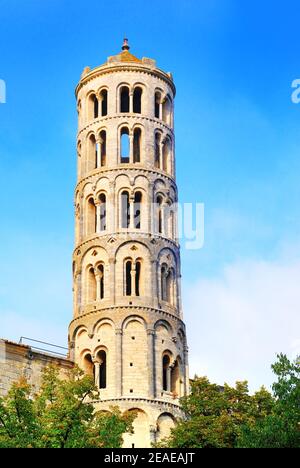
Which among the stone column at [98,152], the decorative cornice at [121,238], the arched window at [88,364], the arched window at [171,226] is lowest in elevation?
the arched window at [88,364]

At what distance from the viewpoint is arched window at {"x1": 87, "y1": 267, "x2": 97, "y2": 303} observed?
58031mm

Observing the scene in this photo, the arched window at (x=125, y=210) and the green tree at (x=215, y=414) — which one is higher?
the arched window at (x=125, y=210)

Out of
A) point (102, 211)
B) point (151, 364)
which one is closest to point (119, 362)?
point (151, 364)

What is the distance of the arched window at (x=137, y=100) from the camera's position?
62.5 meters

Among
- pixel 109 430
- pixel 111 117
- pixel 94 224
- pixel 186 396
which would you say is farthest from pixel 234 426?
pixel 111 117

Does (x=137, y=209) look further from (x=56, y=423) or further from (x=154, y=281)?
(x=56, y=423)

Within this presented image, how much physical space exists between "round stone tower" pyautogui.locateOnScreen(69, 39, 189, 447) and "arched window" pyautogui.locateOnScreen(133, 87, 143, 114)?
0.06 m

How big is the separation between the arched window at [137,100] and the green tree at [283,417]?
24.7m

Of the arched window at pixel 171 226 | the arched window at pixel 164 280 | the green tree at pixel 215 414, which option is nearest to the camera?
the green tree at pixel 215 414

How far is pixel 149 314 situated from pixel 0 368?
8319 millimetres

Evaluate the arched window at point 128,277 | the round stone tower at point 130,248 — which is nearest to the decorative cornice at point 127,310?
the round stone tower at point 130,248

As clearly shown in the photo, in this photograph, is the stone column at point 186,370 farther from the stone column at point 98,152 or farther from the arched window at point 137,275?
the stone column at point 98,152

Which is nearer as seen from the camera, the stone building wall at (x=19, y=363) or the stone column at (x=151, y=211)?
the stone building wall at (x=19, y=363)
